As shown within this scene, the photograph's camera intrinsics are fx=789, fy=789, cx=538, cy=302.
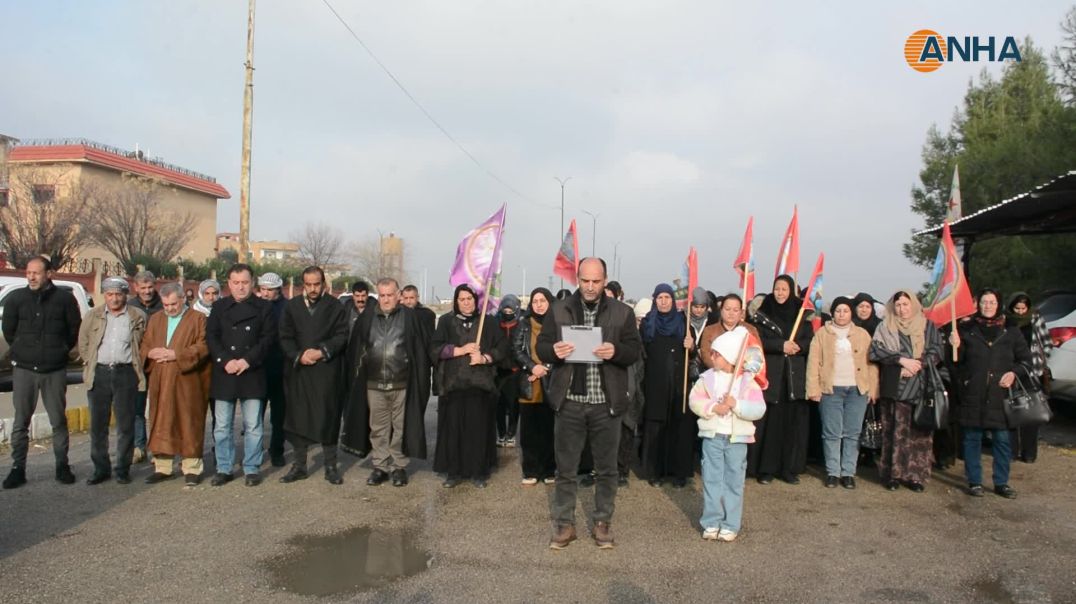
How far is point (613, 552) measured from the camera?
17.8ft

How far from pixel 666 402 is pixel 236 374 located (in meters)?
4.02

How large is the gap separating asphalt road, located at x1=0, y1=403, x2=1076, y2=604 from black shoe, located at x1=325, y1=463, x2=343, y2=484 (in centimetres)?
14

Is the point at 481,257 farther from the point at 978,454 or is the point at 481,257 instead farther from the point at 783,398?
the point at 978,454

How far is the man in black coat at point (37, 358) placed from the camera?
23.1 ft

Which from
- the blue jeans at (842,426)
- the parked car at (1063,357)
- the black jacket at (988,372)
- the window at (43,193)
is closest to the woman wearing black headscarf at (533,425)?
the blue jeans at (842,426)

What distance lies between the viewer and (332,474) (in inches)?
294

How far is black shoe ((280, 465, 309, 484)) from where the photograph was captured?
24.5 ft

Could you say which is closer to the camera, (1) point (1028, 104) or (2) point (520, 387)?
(2) point (520, 387)

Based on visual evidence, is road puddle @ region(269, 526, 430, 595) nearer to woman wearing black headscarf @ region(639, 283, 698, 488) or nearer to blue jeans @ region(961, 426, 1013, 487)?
woman wearing black headscarf @ region(639, 283, 698, 488)

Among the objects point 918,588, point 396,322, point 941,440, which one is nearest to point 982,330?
point 941,440

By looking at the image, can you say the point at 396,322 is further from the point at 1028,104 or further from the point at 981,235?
the point at 1028,104

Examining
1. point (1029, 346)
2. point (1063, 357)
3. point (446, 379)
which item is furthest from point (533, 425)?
point (1063, 357)

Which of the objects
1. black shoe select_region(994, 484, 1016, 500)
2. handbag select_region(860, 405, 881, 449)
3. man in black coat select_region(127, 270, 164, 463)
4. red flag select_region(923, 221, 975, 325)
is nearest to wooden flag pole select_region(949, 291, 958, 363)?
red flag select_region(923, 221, 975, 325)

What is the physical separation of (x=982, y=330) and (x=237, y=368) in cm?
678
